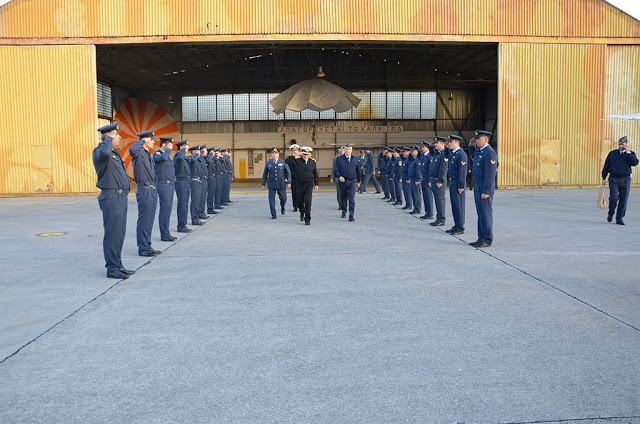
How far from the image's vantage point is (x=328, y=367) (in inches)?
152

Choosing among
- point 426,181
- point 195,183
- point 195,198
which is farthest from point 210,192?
point 426,181

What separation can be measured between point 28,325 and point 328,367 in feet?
8.86

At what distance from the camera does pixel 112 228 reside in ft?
23.2

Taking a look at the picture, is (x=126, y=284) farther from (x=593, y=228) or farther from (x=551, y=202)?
(x=551, y=202)

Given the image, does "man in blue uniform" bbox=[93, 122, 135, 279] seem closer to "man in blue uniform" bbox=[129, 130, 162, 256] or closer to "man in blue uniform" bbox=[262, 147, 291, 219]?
"man in blue uniform" bbox=[129, 130, 162, 256]

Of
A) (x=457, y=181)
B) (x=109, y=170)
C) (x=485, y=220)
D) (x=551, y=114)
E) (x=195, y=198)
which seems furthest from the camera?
(x=551, y=114)

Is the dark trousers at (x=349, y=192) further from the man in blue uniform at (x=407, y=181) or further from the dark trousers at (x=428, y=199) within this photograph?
the man in blue uniform at (x=407, y=181)

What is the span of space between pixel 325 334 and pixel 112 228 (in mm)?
3614

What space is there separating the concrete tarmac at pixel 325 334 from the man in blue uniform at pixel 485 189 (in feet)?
1.03

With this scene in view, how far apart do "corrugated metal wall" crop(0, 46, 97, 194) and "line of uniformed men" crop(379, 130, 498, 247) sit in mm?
12369

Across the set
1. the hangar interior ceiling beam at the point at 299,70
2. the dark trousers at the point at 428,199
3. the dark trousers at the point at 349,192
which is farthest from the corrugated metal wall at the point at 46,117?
the dark trousers at the point at 428,199

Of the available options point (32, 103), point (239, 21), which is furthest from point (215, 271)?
point (32, 103)

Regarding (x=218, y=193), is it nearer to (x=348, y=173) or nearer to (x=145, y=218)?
(x=348, y=173)

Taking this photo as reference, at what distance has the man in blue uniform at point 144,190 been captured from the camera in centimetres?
870
